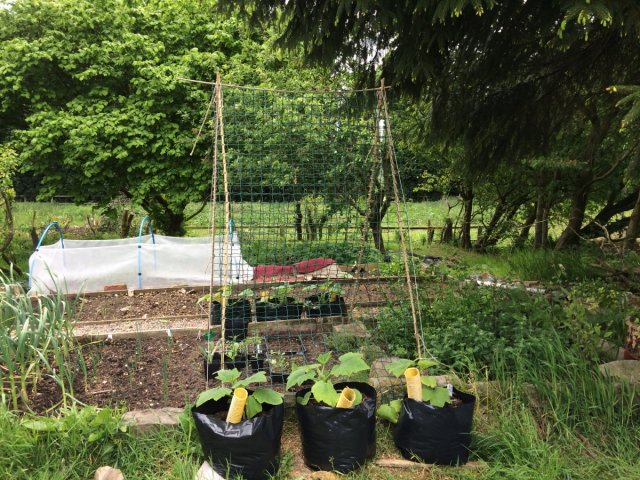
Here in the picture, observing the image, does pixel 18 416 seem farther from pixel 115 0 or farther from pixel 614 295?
pixel 115 0

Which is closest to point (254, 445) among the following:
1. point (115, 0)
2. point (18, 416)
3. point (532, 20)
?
point (18, 416)

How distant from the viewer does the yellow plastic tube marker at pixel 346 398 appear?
2.12 meters

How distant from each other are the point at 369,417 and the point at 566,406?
3.74 feet

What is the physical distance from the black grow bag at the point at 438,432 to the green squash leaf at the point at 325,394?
0.39 m

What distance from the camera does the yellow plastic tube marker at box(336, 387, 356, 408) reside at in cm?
212

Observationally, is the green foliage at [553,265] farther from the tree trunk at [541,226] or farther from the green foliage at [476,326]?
the green foliage at [476,326]

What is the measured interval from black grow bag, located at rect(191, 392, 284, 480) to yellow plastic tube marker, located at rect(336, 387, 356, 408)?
302 mm

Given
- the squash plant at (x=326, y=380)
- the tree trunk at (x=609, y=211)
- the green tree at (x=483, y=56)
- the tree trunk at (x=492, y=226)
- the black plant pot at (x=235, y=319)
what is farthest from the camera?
the tree trunk at (x=492, y=226)

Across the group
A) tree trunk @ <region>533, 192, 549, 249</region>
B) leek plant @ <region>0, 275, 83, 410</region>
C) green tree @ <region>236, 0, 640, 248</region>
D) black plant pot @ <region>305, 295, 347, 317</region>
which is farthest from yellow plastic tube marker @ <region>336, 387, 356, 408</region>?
tree trunk @ <region>533, 192, 549, 249</region>

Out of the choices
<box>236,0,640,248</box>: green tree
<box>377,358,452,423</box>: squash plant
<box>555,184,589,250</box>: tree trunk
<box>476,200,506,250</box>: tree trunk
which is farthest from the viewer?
<box>476,200,506,250</box>: tree trunk

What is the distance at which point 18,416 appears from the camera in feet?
7.23

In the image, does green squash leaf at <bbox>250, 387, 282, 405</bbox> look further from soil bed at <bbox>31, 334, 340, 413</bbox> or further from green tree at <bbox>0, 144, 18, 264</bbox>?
green tree at <bbox>0, 144, 18, 264</bbox>

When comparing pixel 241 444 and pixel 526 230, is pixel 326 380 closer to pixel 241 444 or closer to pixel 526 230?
pixel 241 444

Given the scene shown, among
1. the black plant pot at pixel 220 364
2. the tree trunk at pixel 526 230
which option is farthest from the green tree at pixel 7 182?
the tree trunk at pixel 526 230
